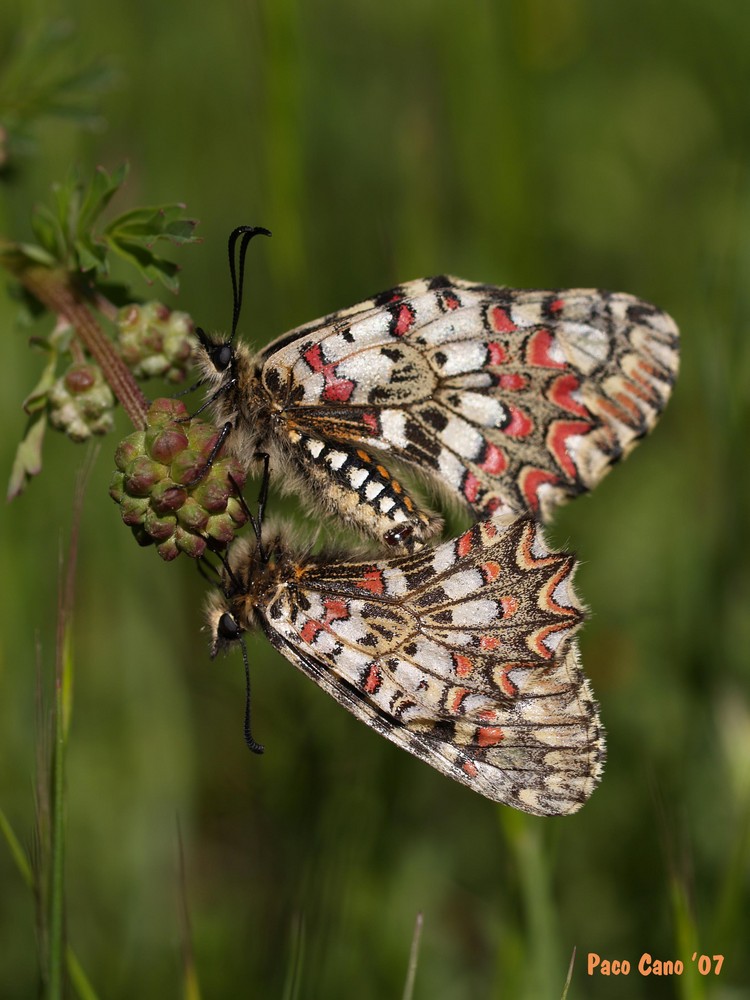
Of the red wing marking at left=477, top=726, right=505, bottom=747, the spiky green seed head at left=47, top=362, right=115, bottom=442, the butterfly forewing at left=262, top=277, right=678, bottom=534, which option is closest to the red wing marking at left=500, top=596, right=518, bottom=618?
the red wing marking at left=477, top=726, right=505, bottom=747

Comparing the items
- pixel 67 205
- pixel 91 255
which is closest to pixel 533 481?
pixel 91 255

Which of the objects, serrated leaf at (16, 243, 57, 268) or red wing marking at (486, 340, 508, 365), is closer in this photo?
serrated leaf at (16, 243, 57, 268)

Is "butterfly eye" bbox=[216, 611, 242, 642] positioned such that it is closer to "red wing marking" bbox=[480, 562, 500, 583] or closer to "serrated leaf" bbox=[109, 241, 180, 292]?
"red wing marking" bbox=[480, 562, 500, 583]

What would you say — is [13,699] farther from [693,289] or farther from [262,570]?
[693,289]

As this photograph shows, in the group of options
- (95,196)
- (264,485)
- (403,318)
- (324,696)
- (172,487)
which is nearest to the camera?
(172,487)

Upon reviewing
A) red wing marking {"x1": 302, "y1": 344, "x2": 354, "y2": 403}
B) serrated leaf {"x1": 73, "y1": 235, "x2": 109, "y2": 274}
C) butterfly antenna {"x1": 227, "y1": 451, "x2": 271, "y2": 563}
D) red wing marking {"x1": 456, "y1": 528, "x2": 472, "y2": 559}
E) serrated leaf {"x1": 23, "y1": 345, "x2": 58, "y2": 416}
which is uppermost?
serrated leaf {"x1": 73, "y1": 235, "x2": 109, "y2": 274}

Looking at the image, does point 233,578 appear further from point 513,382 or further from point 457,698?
point 513,382

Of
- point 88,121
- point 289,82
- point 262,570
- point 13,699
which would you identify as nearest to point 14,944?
point 13,699
